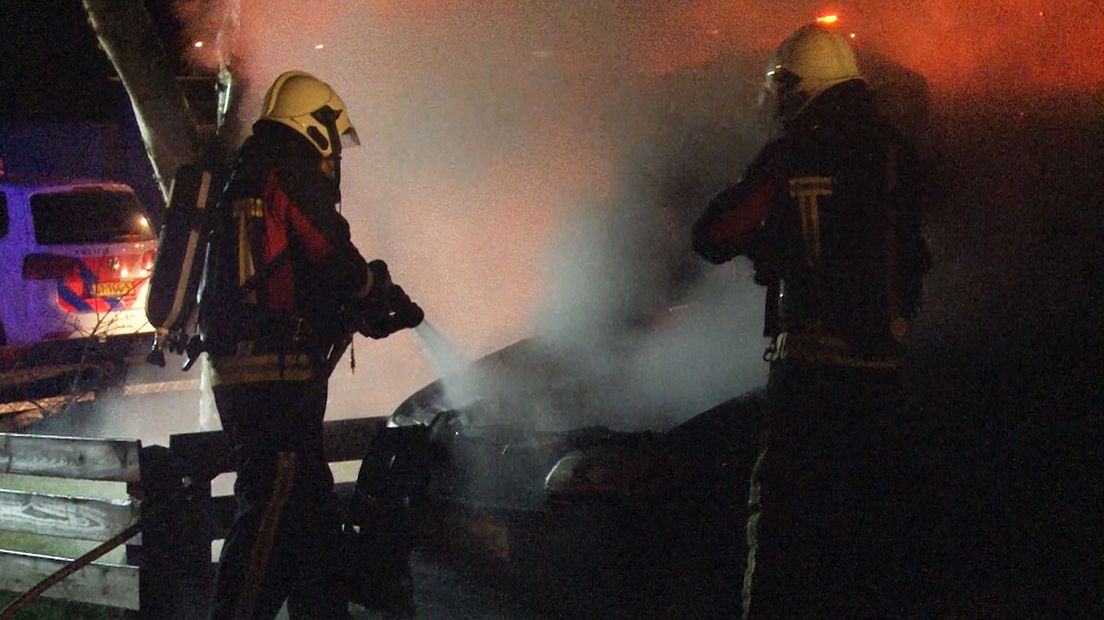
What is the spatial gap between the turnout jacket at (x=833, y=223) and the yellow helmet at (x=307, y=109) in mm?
1404

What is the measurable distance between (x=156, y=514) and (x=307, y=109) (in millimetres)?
1749

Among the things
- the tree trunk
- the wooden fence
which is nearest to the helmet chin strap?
the wooden fence

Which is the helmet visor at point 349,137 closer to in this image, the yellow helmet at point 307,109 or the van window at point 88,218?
the yellow helmet at point 307,109

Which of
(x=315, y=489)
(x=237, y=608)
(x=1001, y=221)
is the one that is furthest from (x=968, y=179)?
(x=237, y=608)

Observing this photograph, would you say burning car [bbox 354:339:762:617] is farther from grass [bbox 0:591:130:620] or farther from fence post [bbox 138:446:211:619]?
grass [bbox 0:591:130:620]

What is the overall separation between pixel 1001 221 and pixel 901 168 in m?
Result: 1.38

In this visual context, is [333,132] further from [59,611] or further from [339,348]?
[59,611]

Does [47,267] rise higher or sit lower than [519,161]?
lower

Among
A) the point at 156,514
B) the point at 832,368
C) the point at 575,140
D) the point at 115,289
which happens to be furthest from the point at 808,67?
the point at 115,289

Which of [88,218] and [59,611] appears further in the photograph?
[88,218]

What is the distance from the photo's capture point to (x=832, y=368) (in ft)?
8.08

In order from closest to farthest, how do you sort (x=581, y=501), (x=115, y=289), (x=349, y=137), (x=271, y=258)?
(x=581, y=501) → (x=271, y=258) → (x=349, y=137) → (x=115, y=289)

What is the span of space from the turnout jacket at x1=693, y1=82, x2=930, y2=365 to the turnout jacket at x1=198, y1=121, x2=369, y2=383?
1233 millimetres

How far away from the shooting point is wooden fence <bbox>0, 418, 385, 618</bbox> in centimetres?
382
